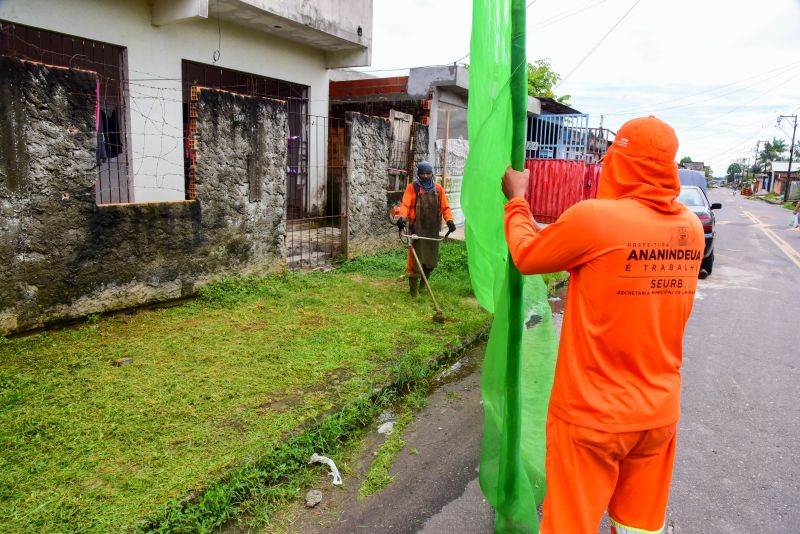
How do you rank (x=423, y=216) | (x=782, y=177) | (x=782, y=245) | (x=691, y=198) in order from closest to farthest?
(x=423, y=216) < (x=691, y=198) < (x=782, y=245) < (x=782, y=177)

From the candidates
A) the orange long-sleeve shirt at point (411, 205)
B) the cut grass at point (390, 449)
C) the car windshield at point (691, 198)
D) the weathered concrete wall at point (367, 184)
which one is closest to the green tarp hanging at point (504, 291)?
the cut grass at point (390, 449)

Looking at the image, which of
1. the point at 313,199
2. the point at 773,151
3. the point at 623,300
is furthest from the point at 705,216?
the point at 773,151

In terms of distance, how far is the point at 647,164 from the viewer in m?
1.80

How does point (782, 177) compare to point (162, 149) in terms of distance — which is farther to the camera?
point (782, 177)

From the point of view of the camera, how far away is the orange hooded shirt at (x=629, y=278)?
178 cm

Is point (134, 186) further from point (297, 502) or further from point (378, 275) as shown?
point (297, 502)

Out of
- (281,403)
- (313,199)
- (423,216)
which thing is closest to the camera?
(281,403)

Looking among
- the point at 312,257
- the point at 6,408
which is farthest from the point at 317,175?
the point at 6,408

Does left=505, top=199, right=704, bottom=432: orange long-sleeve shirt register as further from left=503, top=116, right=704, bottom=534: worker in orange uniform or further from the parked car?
the parked car

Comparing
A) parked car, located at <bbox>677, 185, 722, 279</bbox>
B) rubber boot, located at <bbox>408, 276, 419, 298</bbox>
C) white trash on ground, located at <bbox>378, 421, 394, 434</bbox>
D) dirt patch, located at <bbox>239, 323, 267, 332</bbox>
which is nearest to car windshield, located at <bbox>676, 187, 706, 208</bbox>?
parked car, located at <bbox>677, 185, 722, 279</bbox>

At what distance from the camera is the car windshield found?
10.3 meters

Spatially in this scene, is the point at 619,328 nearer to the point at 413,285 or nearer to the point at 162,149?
the point at 413,285

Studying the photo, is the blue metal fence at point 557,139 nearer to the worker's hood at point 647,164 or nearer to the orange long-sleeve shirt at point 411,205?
the orange long-sleeve shirt at point 411,205

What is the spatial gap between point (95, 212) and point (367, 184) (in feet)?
14.3
